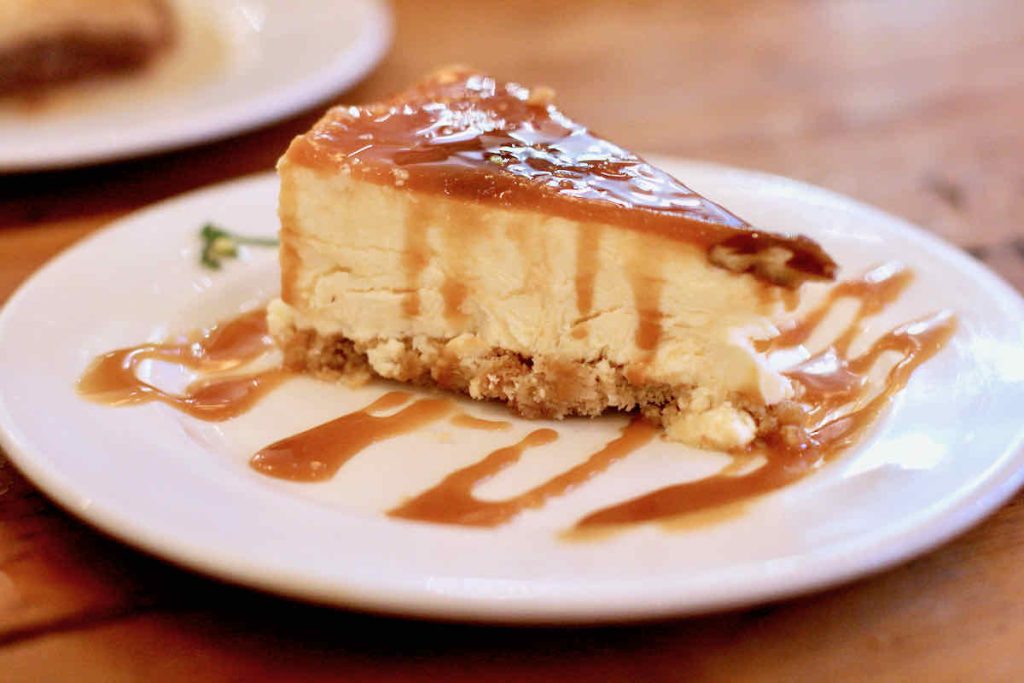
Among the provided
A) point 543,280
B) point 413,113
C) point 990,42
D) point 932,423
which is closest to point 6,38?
point 413,113

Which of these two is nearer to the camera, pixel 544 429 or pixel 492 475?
pixel 492 475

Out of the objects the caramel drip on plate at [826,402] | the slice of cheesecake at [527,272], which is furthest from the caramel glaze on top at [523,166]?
the caramel drip on plate at [826,402]

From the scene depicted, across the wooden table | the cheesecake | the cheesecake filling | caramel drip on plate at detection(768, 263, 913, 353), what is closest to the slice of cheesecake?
the cheesecake filling

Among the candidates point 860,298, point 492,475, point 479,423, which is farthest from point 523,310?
point 860,298

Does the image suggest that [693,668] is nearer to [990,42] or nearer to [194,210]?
[194,210]

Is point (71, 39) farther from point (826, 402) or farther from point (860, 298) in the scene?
point (826, 402)

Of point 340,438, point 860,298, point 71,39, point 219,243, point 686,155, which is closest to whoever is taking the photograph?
point 340,438

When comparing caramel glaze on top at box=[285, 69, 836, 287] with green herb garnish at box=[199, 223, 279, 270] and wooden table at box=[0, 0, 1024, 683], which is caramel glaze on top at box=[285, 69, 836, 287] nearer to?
green herb garnish at box=[199, 223, 279, 270]
